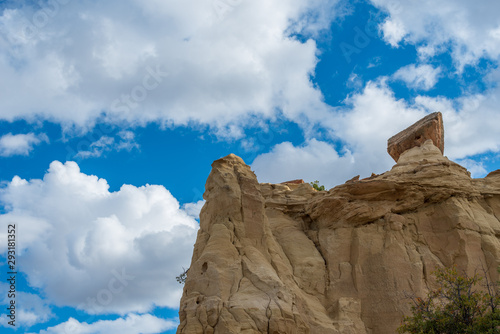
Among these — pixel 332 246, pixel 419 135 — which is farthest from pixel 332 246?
pixel 419 135

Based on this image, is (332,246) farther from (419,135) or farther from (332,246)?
(419,135)

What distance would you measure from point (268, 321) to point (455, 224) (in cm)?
1281

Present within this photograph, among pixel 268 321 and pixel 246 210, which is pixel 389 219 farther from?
pixel 268 321

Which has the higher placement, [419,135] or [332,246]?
[419,135]

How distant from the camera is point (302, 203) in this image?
3050 centimetres

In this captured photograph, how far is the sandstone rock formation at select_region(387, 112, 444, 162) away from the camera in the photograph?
35.8 metres

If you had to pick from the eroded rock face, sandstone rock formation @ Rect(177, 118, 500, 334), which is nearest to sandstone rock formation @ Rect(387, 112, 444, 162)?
the eroded rock face

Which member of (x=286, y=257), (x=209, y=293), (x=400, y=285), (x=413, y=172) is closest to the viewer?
(x=209, y=293)

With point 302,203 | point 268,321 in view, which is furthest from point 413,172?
point 268,321

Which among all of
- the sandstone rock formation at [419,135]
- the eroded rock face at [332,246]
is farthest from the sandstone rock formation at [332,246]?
the sandstone rock formation at [419,135]

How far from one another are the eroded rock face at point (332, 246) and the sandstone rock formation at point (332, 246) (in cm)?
5

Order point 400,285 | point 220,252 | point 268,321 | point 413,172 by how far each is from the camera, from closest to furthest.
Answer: point 268,321, point 220,252, point 400,285, point 413,172

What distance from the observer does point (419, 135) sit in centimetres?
3622

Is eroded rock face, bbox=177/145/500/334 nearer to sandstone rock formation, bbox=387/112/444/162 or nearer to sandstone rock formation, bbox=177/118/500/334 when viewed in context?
sandstone rock formation, bbox=177/118/500/334
